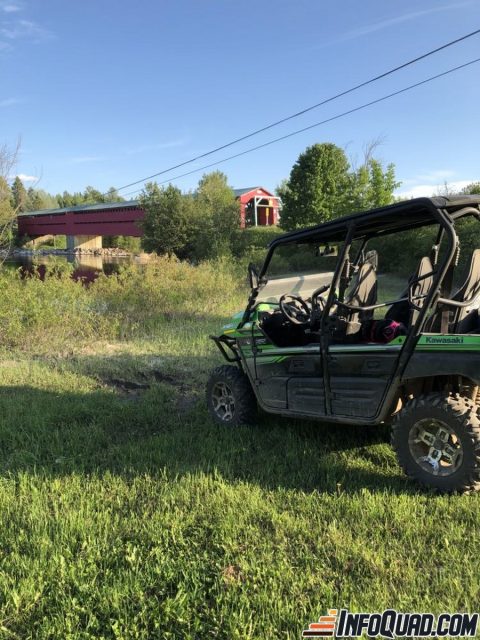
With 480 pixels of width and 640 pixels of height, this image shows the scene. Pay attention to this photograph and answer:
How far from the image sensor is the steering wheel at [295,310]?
4539mm

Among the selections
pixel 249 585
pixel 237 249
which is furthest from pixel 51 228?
pixel 249 585

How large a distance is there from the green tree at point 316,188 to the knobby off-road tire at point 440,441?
33749 mm

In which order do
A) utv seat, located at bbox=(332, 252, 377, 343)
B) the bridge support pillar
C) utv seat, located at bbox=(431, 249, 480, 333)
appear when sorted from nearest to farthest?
1. utv seat, located at bbox=(431, 249, 480, 333)
2. utv seat, located at bbox=(332, 252, 377, 343)
3. the bridge support pillar

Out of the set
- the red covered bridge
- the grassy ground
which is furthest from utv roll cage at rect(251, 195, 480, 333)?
the red covered bridge

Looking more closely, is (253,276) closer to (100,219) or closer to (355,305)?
(355,305)

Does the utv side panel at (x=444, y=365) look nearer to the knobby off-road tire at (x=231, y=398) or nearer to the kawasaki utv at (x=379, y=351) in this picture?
the kawasaki utv at (x=379, y=351)

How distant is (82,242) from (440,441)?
261 feet

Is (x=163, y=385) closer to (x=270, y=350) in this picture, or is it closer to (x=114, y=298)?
(x=270, y=350)

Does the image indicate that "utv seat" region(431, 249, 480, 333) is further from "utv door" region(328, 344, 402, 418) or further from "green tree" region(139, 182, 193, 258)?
"green tree" region(139, 182, 193, 258)

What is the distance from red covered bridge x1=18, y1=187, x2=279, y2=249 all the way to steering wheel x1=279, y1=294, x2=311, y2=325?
5381 cm

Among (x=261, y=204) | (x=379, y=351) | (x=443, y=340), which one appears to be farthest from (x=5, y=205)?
(x=261, y=204)

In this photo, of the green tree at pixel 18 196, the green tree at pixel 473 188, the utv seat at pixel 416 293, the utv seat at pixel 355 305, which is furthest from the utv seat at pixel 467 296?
the green tree at pixel 473 188

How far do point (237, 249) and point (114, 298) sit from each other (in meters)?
22.1

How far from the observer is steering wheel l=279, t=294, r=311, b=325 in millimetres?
4539
